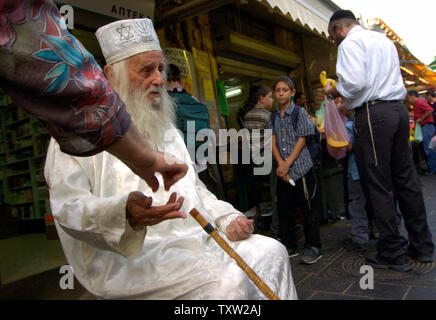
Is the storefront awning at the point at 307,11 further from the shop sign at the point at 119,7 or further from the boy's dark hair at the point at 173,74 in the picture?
the shop sign at the point at 119,7

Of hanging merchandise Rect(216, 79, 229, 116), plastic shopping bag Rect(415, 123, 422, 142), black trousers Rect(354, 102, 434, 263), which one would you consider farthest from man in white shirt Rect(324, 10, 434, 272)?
plastic shopping bag Rect(415, 123, 422, 142)

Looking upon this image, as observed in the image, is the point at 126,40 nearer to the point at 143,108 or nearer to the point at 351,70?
the point at 143,108

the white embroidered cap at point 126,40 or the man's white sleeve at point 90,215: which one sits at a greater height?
the white embroidered cap at point 126,40

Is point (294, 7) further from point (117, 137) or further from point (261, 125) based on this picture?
point (117, 137)

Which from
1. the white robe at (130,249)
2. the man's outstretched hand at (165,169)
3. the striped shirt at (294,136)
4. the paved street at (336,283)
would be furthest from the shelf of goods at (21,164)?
the man's outstretched hand at (165,169)

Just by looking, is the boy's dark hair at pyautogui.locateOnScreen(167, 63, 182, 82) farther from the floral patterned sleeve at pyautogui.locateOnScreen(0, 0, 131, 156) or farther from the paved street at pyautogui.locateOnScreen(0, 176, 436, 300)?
the floral patterned sleeve at pyautogui.locateOnScreen(0, 0, 131, 156)

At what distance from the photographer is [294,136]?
11.7ft

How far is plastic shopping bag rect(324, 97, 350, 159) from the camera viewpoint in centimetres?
362

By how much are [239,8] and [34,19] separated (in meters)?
6.99

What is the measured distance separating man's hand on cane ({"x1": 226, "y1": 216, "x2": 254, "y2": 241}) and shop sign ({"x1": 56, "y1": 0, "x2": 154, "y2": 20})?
9.84 ft

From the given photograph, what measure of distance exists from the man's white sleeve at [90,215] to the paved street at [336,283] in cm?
137

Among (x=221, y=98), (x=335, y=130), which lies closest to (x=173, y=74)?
(x=335, y=130)

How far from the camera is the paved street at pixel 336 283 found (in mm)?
2445

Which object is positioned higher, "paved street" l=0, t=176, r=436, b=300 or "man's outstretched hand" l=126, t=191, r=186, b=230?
"man's outstretched hand" l=126, t=191, r=186, b=230
